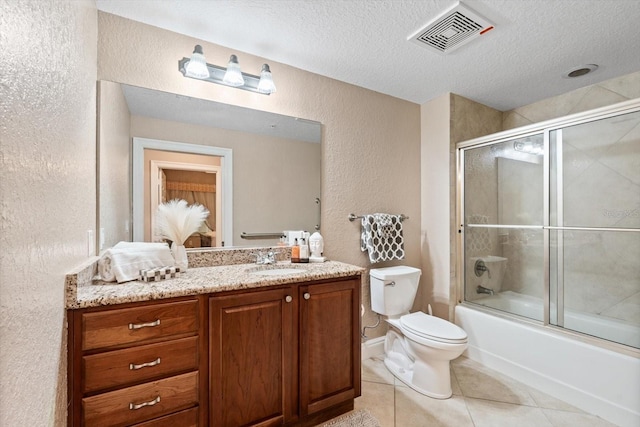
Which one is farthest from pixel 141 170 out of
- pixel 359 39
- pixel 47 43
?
pixel 359 39

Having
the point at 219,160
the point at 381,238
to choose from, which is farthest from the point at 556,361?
the point at 219,160

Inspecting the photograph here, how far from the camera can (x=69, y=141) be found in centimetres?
104

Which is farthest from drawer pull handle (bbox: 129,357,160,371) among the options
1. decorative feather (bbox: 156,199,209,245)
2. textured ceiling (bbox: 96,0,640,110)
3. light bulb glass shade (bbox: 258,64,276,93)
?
textured ceiling (bbox: 96,0,640,110)

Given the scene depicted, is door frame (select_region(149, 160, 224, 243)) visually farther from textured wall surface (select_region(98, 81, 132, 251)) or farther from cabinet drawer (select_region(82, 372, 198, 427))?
cabinet drawer (select_region(82, 372, 198, 427))

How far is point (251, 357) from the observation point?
140 centimetres

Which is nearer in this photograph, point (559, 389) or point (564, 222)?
point (559, 389)

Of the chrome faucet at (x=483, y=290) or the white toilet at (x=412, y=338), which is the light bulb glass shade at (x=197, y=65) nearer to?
the white toilet at (x=412, y=338)

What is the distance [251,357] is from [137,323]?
54 centimetres

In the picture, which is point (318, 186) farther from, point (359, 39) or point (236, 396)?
point (236, 396)

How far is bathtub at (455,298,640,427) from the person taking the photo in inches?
64.3

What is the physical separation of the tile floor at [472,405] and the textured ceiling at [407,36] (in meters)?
2.30

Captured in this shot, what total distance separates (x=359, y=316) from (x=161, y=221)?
1.30 meters

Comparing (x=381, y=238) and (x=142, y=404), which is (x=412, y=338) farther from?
(x=142, y=404)

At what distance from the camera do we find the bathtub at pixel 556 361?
1633mm
